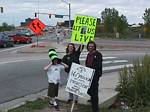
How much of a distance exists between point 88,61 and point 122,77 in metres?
1.94

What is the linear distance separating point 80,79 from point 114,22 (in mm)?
89942

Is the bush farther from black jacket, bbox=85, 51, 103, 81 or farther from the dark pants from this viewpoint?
black jacket, bbox=85, 51, 103, 81

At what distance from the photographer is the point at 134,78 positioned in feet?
35.9

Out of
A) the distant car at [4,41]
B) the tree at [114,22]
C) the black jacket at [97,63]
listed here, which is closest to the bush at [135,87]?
the black jacket at [97,63]

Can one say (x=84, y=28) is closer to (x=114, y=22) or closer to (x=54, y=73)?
(x=54, y=73)

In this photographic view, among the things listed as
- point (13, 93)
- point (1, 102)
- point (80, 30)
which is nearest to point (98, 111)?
point (80, 30)

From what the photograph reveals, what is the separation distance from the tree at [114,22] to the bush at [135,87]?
8700 cm

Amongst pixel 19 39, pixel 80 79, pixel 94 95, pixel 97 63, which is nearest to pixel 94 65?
pixel 97 63

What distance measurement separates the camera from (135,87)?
35.2ft

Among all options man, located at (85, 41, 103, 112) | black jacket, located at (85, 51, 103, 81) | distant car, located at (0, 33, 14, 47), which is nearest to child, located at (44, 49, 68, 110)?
man, located at (85, 41, 103, 112)

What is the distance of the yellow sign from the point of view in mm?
11234

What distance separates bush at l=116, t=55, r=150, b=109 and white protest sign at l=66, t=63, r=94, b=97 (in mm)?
1666

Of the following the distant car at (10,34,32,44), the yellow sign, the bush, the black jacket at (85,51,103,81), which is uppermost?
the yellow sign

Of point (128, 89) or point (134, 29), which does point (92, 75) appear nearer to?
point (128, 89)
